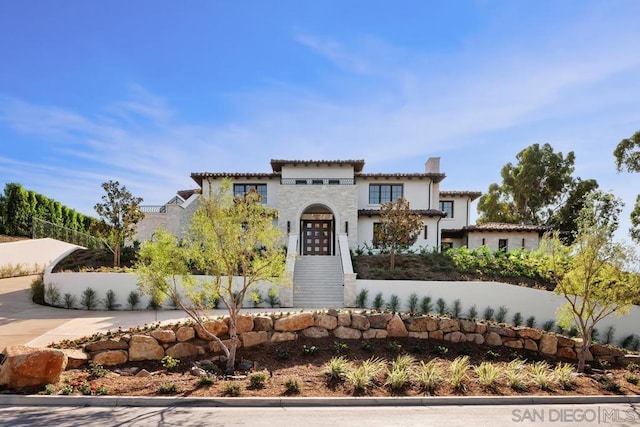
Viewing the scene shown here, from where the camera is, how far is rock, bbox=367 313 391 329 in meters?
11.2

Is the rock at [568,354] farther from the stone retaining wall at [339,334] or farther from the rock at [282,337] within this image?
the rock at [282,337]

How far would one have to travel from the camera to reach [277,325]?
10.7m

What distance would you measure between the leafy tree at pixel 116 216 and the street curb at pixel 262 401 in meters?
11.5

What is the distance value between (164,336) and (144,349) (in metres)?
0.56

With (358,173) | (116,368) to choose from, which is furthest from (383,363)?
(358,173)

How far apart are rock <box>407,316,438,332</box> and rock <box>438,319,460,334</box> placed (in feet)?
0.57

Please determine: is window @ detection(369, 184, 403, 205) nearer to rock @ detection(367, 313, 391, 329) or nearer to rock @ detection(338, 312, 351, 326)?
rock @ detection(367, 313, 391, 329)

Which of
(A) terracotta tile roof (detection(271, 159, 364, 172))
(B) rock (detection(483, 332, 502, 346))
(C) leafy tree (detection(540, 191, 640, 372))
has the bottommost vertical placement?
(B) rock (detection(483, 332, 502, 346))

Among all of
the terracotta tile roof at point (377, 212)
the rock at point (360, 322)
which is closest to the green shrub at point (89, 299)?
the rock at point (360, 322)

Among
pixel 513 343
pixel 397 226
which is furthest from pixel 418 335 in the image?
pixel 397 226

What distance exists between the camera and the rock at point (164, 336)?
9.59 meters

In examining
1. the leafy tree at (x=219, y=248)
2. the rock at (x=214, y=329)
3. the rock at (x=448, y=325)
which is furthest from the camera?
the rock at (x=448, y=325)

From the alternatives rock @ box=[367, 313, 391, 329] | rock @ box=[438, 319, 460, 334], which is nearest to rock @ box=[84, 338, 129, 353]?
rock @ box=[367, 313, 391, 329]

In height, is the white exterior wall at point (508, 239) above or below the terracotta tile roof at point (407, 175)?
below
